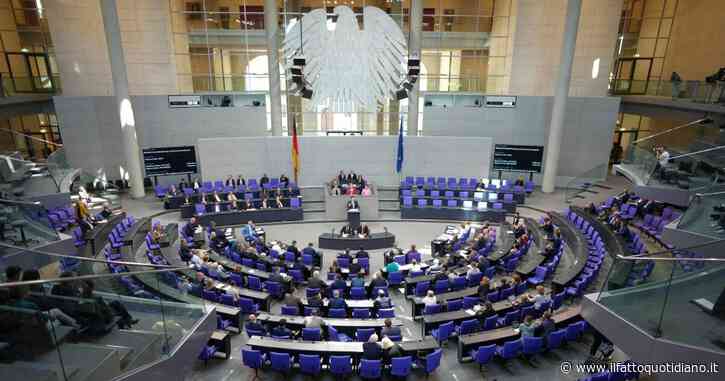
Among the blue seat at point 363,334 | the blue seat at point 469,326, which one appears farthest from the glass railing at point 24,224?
the blue seat at point 469,326

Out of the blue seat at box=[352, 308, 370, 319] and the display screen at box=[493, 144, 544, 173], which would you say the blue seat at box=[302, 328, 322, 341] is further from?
the display screen at box=[493, 144, 544, 173]

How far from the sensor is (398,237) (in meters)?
16.6

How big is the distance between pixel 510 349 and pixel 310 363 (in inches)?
159

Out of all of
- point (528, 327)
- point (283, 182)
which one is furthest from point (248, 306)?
point (283, 182)

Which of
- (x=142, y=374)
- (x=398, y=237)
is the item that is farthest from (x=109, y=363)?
(x=398, y=237)

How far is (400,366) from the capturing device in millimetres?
7789

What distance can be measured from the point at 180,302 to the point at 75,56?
2046 centimetres

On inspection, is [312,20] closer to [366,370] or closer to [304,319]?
[304,319]

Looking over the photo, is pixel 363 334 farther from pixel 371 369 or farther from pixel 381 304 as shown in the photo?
pixel 381 304

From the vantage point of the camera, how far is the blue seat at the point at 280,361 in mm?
7887

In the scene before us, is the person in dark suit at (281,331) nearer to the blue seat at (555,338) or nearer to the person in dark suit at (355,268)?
the person in dark suit at (355,268)

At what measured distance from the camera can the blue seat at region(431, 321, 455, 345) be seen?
8977 millimetres

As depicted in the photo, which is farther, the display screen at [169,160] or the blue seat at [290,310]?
the display screen at [169,160]

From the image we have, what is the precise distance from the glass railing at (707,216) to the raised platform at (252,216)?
44.6 ft
